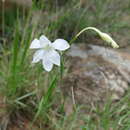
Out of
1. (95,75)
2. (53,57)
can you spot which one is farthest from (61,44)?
(95,75)

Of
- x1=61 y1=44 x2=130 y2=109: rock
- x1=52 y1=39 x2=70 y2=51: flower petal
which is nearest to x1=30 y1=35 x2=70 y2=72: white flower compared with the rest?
x1=52 y1=39 x2=70 y2=51: flower petal

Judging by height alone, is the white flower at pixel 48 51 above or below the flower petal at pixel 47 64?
above

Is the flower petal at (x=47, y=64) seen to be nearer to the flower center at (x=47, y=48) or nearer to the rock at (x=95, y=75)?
the flower center at (x=47, y=48)

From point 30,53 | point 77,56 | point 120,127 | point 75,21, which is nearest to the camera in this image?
point 120,127

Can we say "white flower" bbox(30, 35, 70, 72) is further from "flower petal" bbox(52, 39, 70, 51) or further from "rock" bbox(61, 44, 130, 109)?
"rock" bbox(61, 44, 130, 109)

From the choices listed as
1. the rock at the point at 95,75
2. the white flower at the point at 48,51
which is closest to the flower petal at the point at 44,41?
the white flower at the point at 48,51

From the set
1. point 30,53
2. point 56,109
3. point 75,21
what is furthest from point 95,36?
point 56,109

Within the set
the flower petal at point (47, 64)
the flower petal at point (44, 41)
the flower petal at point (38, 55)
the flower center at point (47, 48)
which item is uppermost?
the flower petal at point (44, 41)

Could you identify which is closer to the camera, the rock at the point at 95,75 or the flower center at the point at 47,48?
the flower center at the point at 47,48

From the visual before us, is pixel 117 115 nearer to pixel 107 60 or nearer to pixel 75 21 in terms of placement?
pixel 107 60
